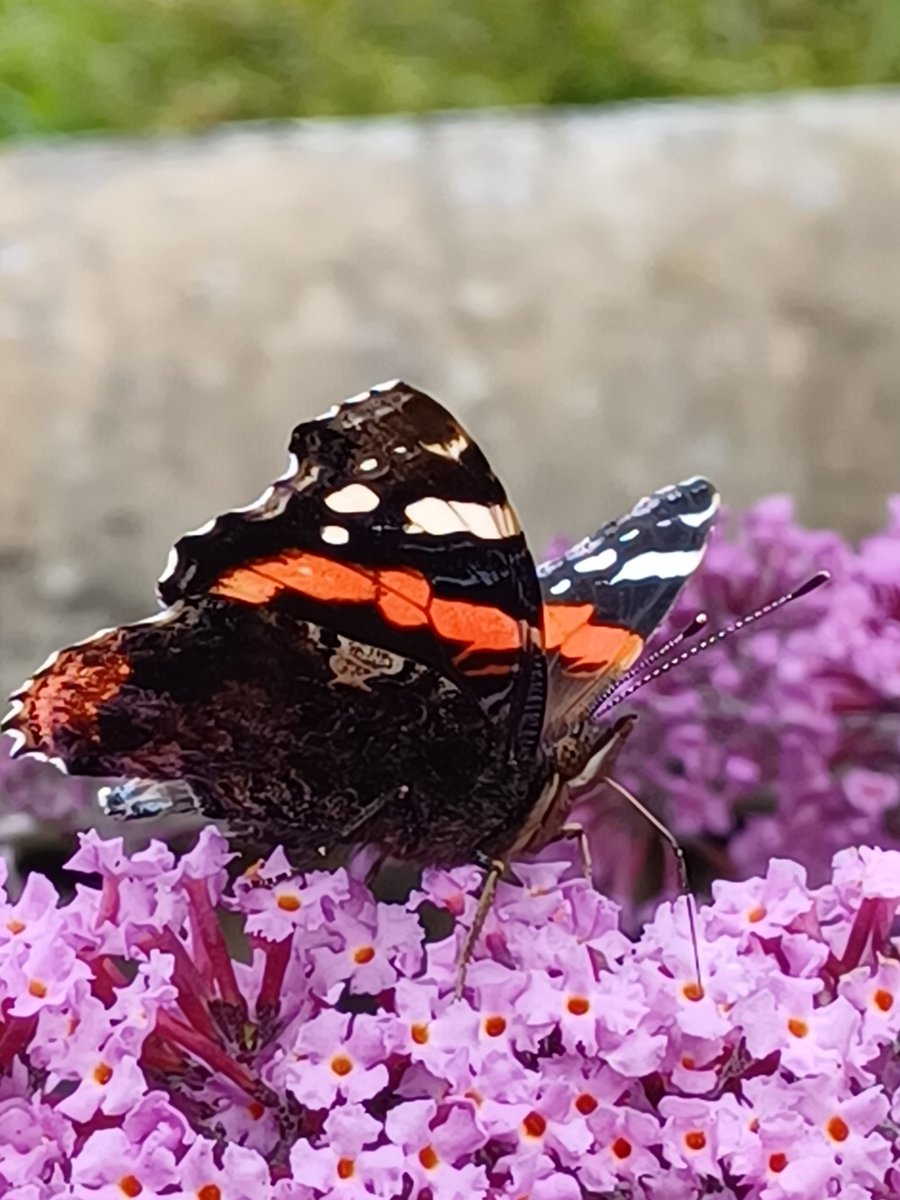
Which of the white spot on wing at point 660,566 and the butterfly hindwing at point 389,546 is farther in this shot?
the white spot on wing at point 660,566

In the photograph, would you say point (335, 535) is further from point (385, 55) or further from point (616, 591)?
point (385, 55)

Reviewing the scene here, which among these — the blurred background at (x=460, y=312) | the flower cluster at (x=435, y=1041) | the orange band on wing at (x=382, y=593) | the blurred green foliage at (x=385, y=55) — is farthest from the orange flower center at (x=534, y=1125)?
the blurred green foliage at (x=385, y=55)

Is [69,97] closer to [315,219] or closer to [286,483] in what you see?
[315,219]

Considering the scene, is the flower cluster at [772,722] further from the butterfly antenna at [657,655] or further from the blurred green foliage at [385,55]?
the blurred green foliage at [385,55]

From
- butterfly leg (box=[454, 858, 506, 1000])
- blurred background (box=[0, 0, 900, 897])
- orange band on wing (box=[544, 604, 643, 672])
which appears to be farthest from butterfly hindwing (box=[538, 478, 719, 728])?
blurred background (box=[0, 0, 900, 897])

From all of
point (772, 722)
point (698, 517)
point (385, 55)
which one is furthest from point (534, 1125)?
point (385, 55)

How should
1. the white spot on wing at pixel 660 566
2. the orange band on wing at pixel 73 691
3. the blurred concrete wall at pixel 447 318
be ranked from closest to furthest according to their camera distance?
the orange band on wing at pixel 73 691
the white spot on wing at pixel 660 566
the blurred concrete wall at pixel 447 318

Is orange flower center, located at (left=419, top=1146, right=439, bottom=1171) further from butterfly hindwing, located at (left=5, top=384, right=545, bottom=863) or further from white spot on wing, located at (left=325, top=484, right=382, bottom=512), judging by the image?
white spot on wing, located at (left=325, top=484, right=382, bottom=512)
